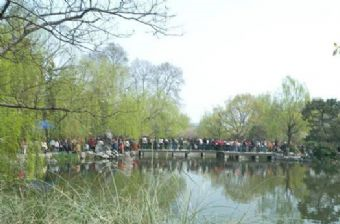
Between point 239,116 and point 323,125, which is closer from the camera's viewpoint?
point 323,125

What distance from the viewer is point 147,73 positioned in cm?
5375

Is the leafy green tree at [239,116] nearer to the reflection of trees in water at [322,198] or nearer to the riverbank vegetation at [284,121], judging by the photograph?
the riverbank vegetation at [284,121]

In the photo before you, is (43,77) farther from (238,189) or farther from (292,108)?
(292,108)

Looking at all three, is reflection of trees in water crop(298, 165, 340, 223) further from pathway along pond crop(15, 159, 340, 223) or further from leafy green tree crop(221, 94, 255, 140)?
leafy green tree crop(221, 94, 255, 140)

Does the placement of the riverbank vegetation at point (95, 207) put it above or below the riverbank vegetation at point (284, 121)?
below

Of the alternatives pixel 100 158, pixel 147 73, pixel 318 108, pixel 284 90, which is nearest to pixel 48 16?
pixel 100 158

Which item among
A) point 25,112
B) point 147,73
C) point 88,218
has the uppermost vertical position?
point 147,73

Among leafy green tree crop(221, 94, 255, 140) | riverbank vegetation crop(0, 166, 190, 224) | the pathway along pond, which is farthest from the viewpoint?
leafy green tree crop(221, 94, 255, 140)

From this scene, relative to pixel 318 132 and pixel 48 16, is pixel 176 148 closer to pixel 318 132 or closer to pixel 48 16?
pixel 318 132

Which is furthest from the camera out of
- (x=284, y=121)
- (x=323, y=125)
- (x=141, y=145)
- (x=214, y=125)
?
(x=214, y=125)

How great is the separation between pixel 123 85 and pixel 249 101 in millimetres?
27610

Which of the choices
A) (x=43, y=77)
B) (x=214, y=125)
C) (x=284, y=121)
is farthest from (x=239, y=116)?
(x=43, y=77)

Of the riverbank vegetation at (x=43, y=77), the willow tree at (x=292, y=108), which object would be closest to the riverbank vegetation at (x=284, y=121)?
the willow tree at (x=292, y=108)

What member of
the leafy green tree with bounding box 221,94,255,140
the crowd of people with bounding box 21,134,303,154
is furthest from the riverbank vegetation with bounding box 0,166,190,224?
the leafy green tree with bounding box 221,94,255,140
